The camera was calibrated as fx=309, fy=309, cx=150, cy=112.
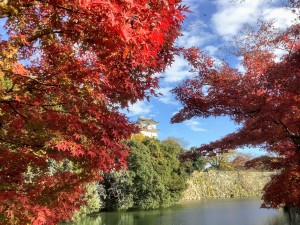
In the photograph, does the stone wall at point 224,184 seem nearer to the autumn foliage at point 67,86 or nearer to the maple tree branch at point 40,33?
the autumn foliage at point 67,86

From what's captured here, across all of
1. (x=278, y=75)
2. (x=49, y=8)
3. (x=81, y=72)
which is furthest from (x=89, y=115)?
(x=278, y=75)

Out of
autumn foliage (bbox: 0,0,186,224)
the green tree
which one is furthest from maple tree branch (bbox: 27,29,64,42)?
the green tree

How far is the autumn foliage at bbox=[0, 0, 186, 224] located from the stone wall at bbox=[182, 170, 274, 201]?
27.3m

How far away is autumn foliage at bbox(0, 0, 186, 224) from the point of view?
111 inches

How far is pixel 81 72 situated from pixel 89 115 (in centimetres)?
65

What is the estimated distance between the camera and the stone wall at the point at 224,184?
31.4 m

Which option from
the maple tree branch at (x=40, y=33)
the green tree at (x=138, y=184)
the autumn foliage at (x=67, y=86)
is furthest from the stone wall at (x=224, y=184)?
the maple tree branch at (x=40, y=33)

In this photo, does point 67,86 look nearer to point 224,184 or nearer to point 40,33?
point 40,33

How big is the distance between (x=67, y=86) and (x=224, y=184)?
106ft

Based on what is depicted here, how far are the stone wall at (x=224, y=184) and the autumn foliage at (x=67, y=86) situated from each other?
2728 cm

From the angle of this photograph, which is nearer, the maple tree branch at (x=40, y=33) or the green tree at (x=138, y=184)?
the maple tree branch at (x=40, y=33)

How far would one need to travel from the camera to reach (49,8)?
3330 millimetres

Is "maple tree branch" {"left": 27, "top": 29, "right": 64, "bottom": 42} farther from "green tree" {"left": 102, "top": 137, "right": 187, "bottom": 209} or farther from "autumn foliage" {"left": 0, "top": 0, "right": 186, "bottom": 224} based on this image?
"green tree" {"left": 102, "top": 137, "right": 187, "bottom": 209}

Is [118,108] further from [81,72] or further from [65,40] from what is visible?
[65,40]
